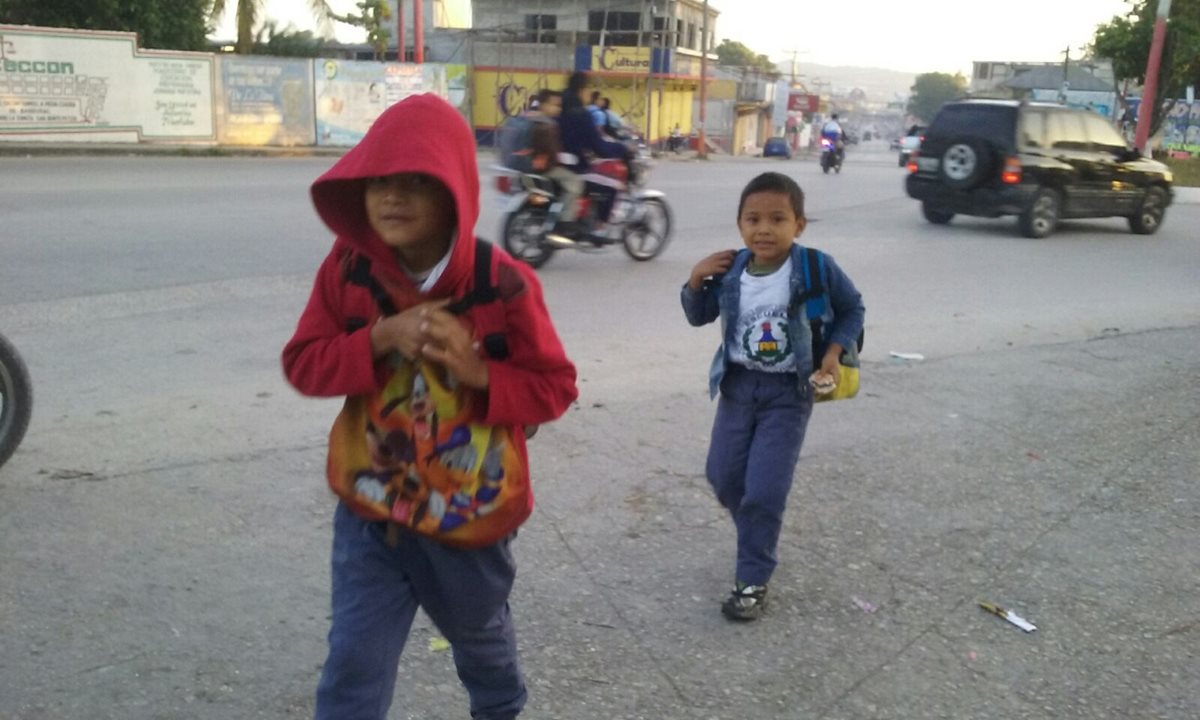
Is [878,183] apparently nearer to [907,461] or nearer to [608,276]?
[608,276]

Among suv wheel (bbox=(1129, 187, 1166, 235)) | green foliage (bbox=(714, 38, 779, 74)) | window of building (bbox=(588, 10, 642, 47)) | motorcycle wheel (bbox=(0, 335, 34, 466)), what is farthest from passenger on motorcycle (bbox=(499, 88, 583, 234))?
green foliage (bbox=(714, 38, 779, 74))

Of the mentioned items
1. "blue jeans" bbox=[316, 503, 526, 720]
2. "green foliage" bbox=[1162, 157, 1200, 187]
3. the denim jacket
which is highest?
the denim jacket

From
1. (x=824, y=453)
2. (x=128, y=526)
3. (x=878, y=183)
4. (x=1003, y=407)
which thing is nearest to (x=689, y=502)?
(x=824, y=453)

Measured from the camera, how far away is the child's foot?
11.9ft

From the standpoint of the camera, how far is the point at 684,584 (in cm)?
388

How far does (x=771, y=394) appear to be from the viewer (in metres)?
3.63

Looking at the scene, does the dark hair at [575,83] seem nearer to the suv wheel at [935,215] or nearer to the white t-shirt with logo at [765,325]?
the suv wheel at [935,215]

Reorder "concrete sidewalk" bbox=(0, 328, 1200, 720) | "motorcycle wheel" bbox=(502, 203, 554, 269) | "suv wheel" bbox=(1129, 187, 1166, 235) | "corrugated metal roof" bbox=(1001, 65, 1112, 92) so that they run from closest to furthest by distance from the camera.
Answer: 1. "concrete sidewalk" bbox=(0, 328, 1200, 720)
2. "motorcycle wheel" bbox=(502, 203, 554, 269)
3. "suv wheel" bbox=(1129, 187, 1166, 235)
4. "corrugated metal roof" bbox=(1001, 65, 1112, 92)

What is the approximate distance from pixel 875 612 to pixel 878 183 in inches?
947

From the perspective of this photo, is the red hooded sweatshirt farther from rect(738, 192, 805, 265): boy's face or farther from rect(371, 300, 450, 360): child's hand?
rect(738, 192, 805, 265): boy's face

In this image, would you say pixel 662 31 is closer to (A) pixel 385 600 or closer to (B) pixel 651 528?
(B) pixel 651 528

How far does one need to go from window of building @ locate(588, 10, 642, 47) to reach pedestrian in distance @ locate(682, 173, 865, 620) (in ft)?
164

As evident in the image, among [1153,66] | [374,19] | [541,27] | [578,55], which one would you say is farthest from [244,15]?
[1153,66]

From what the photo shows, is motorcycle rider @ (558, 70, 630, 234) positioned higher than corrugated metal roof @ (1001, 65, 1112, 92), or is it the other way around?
corrugated metal roof @ (1001, 65, 1112, 92)
